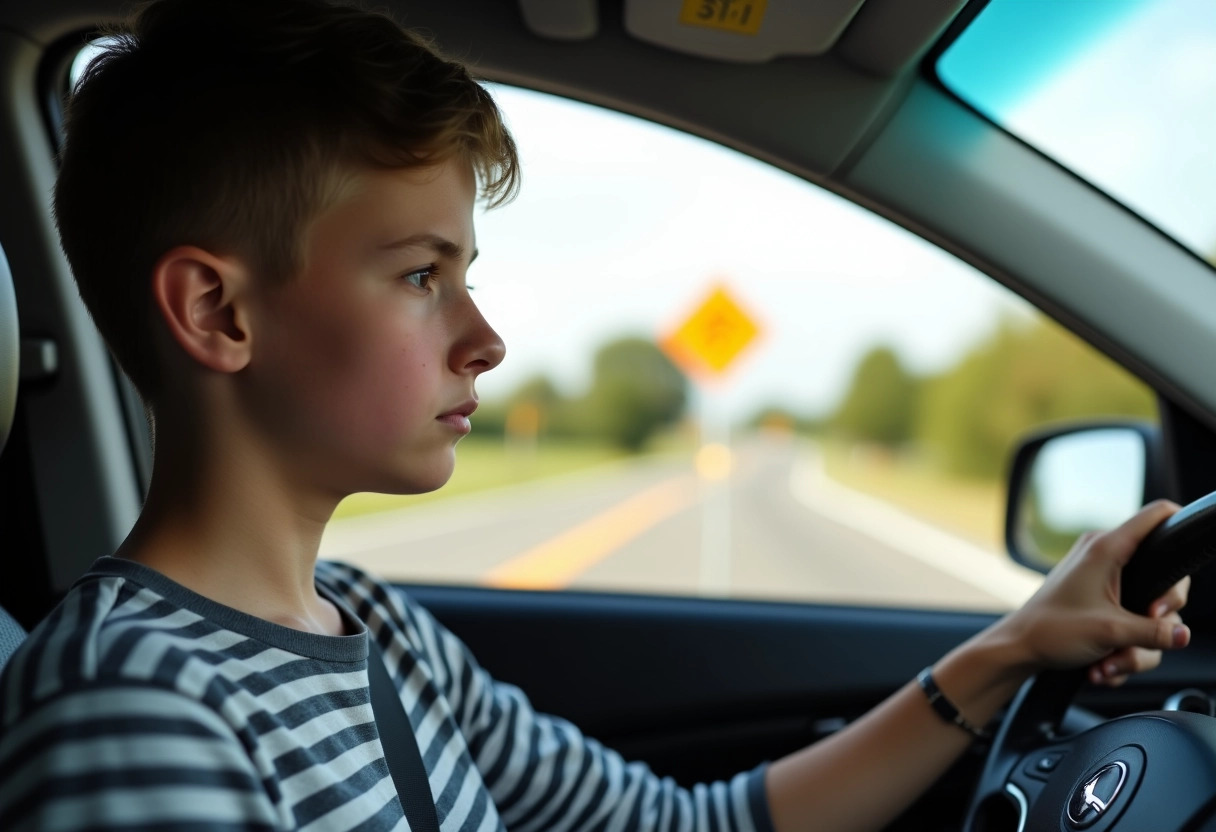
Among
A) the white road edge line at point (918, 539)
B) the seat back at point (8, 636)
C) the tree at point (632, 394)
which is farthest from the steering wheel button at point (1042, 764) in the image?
the tree at point (632, 394)

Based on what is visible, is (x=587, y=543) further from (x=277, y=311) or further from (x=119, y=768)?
(x=119, y=768)

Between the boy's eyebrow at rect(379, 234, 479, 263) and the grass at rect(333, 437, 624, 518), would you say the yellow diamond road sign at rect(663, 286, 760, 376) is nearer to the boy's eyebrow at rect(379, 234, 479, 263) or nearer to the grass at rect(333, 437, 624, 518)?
the grass at rect(333, 437, 624, 518)

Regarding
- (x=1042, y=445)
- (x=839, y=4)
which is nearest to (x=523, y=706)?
(x=839, y=4)

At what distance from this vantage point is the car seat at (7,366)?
1176mm

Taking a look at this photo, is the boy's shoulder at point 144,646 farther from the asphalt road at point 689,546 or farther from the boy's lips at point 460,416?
the asphalt road at point 689,546

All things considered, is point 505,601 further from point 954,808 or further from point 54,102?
point 54,102

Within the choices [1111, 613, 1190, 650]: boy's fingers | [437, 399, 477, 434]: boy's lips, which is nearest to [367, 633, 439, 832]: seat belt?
[437, 399, 477, 434]: boy's lips

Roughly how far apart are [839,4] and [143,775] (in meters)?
1.10

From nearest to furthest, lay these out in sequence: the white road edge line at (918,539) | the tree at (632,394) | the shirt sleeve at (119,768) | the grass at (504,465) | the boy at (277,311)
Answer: the shirt sleeve at (119,768) → the boy at (277,311) → the white road edge line at (918,539) → the grass at (504,465) → the tree at (632,394)

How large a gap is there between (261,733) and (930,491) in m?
16.4

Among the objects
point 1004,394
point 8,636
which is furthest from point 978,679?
point 1004,394

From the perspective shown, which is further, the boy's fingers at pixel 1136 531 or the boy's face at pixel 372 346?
the boy's fingers at pixel 1136 531

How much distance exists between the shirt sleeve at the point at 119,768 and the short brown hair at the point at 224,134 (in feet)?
1.25

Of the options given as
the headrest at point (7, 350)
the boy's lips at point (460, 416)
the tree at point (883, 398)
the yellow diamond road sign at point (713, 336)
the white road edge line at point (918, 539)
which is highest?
the tree at point (883, 398)
